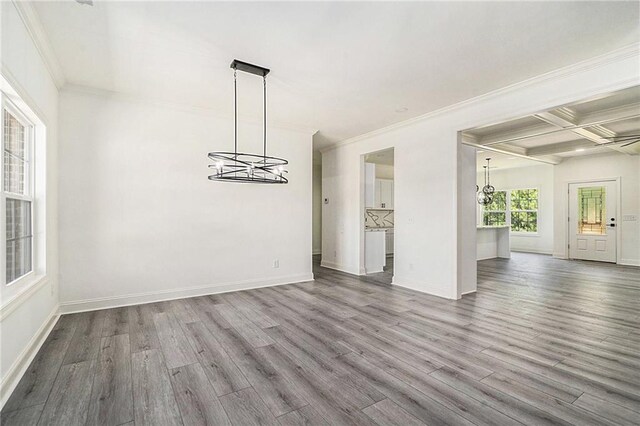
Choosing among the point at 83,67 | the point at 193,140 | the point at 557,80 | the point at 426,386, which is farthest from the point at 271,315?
the point at 557,80

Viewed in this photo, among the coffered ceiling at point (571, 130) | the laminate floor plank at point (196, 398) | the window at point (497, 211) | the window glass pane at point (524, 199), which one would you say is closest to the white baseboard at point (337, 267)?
the coffered ceiling at point (571, 130)

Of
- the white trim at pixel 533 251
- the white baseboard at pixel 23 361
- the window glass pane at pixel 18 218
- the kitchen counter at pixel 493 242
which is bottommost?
the white trim at pixel 533 251

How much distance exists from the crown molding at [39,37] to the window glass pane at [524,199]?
1216 cm

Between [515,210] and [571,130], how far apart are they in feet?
19.8

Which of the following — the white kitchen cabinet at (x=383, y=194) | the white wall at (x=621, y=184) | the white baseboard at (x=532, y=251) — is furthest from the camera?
the white baseboard at (x=532, y=251)

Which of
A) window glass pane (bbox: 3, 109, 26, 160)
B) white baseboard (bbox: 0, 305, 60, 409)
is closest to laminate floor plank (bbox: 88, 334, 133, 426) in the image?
white baseboard (bbox: 0, 305, 60, 409)

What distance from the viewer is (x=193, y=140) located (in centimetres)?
472

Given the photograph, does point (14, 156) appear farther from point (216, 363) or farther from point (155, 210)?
point (216, 363)

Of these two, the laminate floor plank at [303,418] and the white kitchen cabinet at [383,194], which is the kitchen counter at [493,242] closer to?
the white kitchen cabinet at [383,194]

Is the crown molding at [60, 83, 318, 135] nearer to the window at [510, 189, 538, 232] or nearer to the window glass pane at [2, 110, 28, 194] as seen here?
the window glass pane at [2, 110, 28, 194]

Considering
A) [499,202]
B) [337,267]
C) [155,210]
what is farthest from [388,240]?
[155,210]

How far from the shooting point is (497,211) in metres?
11.0

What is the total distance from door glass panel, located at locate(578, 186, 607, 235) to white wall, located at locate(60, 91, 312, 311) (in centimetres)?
855

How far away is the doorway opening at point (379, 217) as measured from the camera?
21.6 feet
